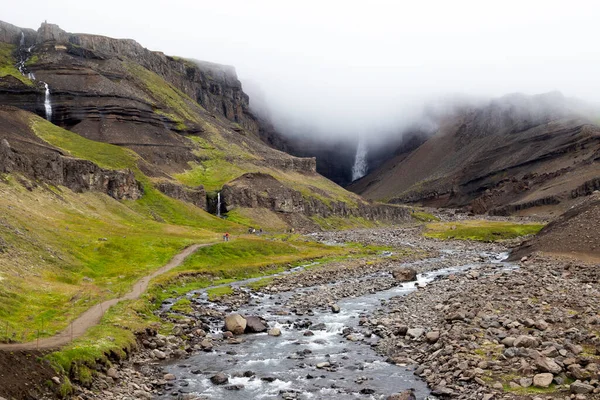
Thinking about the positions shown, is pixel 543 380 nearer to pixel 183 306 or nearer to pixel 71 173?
pixel 183 306

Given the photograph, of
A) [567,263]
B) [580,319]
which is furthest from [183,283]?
[567,263]

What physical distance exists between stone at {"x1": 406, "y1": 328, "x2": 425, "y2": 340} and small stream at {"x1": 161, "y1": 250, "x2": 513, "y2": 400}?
2639mm

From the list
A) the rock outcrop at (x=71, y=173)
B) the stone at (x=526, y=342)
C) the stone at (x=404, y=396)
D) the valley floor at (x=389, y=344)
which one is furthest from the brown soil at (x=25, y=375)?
the rock outcrop at (x=71, y=173)

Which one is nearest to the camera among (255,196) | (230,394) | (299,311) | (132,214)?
(230,394)

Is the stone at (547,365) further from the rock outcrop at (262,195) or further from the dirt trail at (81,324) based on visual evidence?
the rock outcrop at (262,195)

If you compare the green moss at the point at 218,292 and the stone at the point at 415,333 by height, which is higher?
the stone at the point at 415,333

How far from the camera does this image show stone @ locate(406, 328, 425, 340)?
1375 inches

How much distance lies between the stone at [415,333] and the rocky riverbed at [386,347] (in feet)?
0.38

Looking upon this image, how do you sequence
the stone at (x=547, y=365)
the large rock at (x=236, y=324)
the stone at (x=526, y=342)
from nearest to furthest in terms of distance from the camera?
1. the stone at (x=547, y=365)
2. the stone at (x=526, y=342)
3. the large rock at (x=236, y=324)

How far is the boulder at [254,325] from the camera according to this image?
4009 centimetres

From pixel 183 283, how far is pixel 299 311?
66.8ft

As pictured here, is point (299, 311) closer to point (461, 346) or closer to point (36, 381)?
point (461, 346)

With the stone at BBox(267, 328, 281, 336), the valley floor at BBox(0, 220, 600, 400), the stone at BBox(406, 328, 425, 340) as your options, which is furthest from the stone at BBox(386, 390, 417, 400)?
the stone at BBox(267, 328, 281, 336)

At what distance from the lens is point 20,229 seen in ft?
197
